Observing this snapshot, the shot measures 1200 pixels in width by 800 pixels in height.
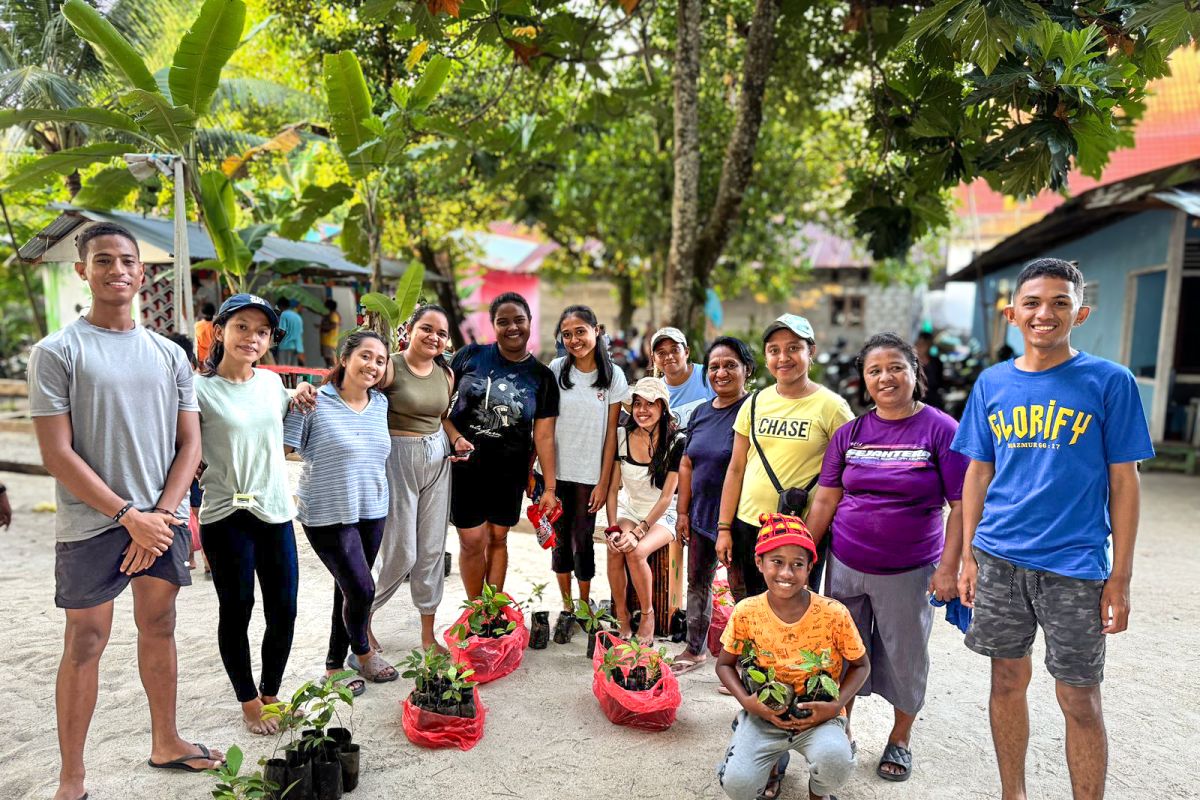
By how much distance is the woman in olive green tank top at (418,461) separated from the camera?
3537 millimetres

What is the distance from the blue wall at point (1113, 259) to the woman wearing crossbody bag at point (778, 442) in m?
8.09

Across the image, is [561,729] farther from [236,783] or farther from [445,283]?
[445,283]

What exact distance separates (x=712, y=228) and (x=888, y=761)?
561 centimetres

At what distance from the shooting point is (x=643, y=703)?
312 cm

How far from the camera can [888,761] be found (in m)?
2.89

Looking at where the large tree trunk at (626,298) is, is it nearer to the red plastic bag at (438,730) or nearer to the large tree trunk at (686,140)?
the large tree trunk at (686,140)

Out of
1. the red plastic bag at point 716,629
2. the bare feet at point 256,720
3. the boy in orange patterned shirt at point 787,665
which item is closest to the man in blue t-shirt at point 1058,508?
the boy in orange patterned shirt at point 787,665

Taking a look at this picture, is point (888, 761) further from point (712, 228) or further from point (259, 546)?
point (712, 228)

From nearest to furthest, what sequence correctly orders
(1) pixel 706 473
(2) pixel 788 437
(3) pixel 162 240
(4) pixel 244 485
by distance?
(4) pixel 244 485 → (2) pixel 788 437 → (1) pixel 706 473 → (3) pixel 162 240

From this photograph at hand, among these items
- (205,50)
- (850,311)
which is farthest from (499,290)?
(205,50)

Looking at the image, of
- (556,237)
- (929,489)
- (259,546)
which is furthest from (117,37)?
(556,237)

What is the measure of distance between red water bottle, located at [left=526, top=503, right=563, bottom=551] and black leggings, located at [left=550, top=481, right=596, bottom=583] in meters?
0.06

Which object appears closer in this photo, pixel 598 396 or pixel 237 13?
pixel 598 396

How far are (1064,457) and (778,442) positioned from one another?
108 centimetres
